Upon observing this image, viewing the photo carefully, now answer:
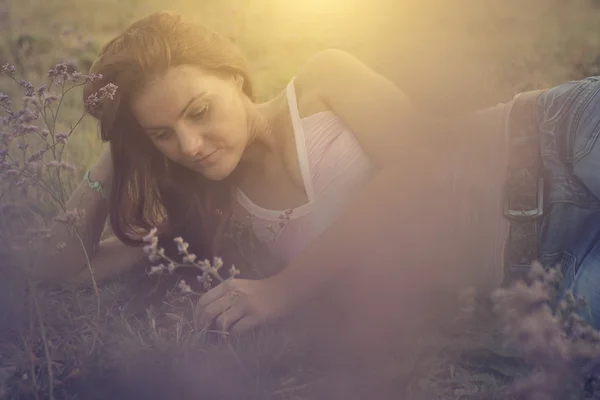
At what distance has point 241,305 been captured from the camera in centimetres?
148

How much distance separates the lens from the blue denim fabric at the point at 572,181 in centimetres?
150

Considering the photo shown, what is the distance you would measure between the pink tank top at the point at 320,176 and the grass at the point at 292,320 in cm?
16

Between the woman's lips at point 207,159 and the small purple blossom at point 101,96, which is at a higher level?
the small purple blossom at point 101,96

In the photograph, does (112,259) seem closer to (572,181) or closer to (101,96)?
(101,96)

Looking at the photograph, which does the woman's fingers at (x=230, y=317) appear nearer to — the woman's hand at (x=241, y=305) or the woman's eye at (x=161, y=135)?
the woman's hand at (x=241, y=305)

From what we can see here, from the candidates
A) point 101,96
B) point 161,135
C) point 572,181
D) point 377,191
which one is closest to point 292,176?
point 377,191

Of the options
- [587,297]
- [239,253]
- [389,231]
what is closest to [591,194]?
[587,297]

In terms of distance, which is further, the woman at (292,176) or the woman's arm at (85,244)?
the woman's arm at (85,244)

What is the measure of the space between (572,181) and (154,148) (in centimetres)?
94

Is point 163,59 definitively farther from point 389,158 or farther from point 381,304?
point 381,304

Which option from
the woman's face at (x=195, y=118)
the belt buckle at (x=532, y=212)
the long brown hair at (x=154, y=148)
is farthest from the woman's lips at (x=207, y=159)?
the belt buckle at (x=532, y=212)

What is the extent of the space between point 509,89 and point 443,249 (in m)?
0.46

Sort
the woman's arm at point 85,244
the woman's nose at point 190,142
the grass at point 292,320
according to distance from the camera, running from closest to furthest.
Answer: the grass at point 292,320, the woman's nose at point 190,142, the woman's arm at point 85,244

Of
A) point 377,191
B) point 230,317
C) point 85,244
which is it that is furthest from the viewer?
point 85,244
